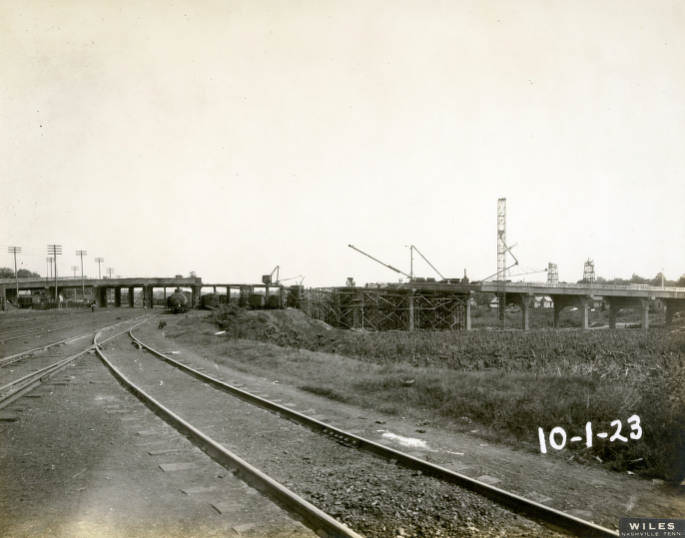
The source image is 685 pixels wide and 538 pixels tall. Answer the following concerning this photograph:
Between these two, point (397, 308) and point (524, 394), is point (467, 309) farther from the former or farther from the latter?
point (524, 394)

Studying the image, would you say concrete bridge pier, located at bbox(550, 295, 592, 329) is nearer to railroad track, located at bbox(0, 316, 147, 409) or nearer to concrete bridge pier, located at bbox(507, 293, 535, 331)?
concrete bridge pier, located at bbox(507, 293, 535, 331)

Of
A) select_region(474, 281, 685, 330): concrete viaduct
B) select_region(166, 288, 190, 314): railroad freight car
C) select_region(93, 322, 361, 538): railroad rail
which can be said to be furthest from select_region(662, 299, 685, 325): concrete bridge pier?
select_region(93, 322, 361, 538): railroad rail

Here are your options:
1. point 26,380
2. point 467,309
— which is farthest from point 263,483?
point 467,309

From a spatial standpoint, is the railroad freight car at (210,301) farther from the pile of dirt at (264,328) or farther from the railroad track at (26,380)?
the railroad track at (26,380)

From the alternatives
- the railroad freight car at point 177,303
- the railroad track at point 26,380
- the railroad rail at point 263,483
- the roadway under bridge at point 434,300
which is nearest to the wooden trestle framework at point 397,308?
the roadway under bridge at point 434,300

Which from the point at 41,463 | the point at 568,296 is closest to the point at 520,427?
the point at 41,463

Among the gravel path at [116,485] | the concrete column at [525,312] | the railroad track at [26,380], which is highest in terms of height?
the gravel path at [116,485]
